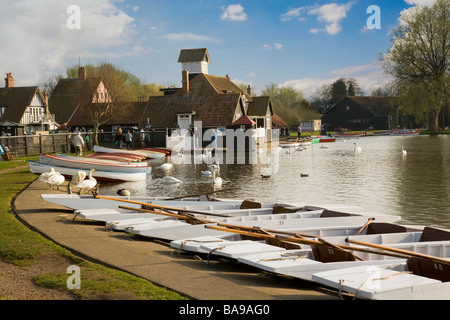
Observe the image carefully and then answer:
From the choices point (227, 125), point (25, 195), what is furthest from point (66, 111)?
point (25, 195)

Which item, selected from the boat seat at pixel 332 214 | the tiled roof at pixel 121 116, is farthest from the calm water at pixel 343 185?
the tiled roof at pixel 121 116

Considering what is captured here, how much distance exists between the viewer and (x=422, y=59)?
273 ft

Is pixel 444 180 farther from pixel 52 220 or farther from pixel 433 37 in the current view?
pixel 433 37

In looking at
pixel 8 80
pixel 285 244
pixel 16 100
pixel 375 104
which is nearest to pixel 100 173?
pixel 285 244

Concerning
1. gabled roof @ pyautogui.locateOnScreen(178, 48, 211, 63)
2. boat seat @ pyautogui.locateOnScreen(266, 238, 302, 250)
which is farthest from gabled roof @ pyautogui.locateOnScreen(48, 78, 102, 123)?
boat seat @ pyautogui.locateOnScreen(266, 238, 302, 250)

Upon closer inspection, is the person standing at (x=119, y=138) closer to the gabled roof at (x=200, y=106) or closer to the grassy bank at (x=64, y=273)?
the gabled roof at (x=200, y=106)

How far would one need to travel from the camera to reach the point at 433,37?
81250 millimetres

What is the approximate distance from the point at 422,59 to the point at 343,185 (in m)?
65.2

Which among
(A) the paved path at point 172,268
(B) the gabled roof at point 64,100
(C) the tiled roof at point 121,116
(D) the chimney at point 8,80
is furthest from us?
(B) the gabled roof at point 64,100

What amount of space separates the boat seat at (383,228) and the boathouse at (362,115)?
114737mm

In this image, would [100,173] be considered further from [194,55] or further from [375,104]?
[375,104]

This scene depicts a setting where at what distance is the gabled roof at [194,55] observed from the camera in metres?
77.7

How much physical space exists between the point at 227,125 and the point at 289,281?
5055 cm

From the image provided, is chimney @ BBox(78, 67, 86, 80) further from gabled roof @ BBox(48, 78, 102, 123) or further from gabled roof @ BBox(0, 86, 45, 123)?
gabled roof @ BBox(0, 86, 45, 123)
